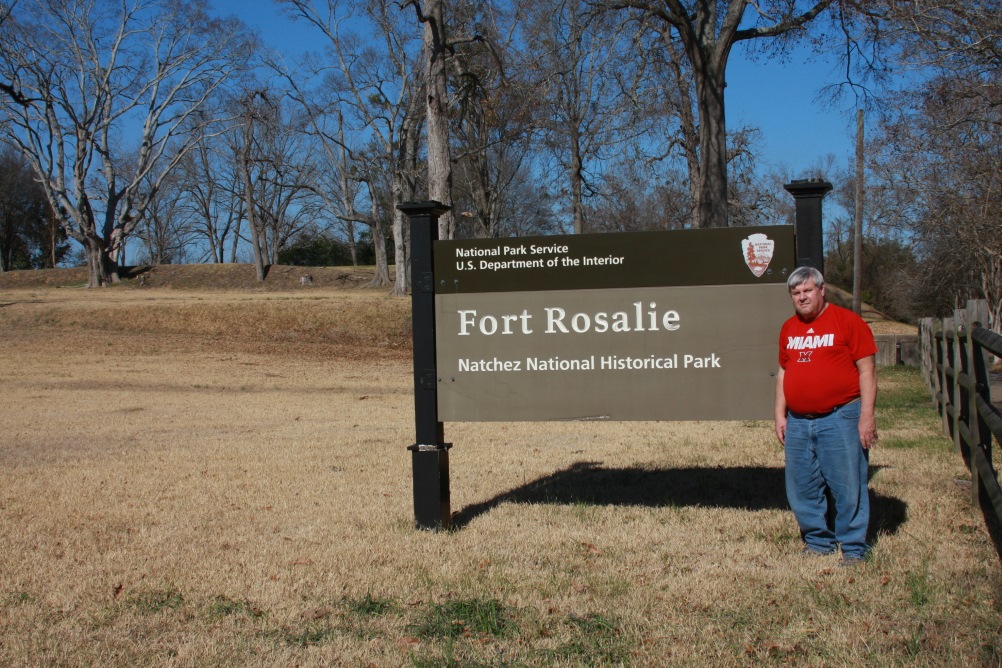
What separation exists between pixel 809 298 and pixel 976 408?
7.54 ft

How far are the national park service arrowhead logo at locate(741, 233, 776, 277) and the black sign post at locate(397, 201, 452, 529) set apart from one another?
201 centimetres

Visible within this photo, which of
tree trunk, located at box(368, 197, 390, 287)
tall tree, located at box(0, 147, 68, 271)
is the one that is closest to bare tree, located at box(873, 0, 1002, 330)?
tree trunk, located at box(368, 197, 390, 287)

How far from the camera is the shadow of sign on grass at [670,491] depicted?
6852 mm

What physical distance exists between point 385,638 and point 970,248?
29435 mm

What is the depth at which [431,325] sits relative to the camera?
6.46 meters

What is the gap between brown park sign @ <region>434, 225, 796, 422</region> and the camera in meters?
6.18

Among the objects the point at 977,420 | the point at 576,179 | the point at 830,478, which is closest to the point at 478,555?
the point at 830,478

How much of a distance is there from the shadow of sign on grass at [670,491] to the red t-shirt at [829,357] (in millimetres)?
1208

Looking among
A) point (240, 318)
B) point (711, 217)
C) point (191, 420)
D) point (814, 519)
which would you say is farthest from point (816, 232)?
point (240, 318)

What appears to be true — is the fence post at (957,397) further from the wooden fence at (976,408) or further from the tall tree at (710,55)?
the tall tree at (710,55)

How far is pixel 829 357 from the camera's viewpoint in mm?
5281

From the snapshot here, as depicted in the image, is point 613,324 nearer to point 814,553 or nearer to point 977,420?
point 814,553

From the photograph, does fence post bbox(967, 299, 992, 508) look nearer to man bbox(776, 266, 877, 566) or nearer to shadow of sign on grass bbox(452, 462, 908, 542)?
shadow of sign on grass bbox(452, 462, 908, 542)

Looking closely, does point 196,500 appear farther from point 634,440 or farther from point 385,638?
point 634,440
